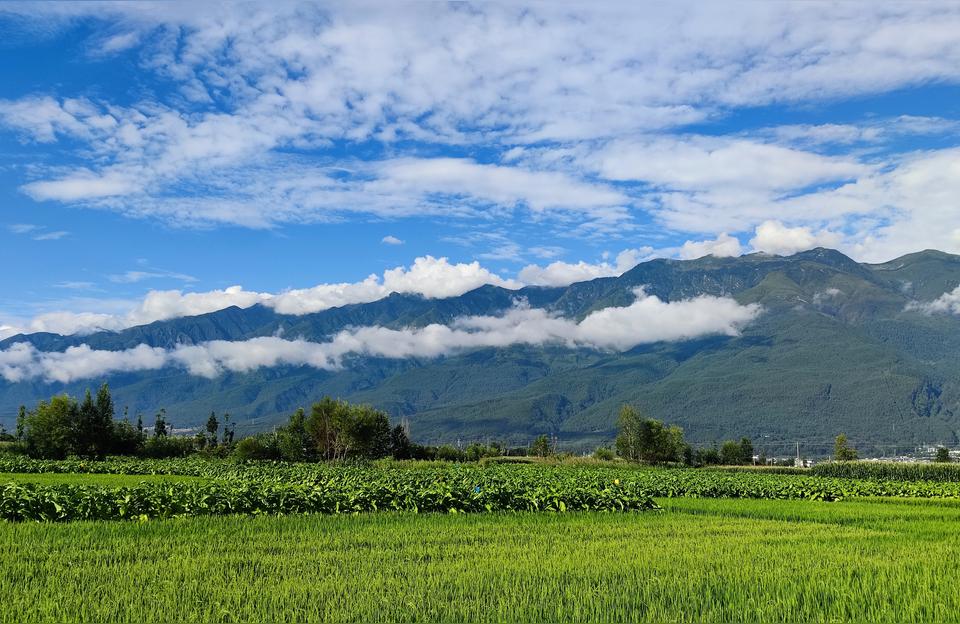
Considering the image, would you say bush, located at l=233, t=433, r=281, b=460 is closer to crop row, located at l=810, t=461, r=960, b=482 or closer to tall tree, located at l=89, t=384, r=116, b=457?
tall tree, located at l=89, t=384, r=116, b=457

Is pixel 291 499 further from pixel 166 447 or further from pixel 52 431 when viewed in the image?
pixel 166 447

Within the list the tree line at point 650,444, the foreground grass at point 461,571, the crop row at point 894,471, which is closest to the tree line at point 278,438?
the tree line at point 650,444

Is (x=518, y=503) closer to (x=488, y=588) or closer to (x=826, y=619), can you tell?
(x=488, y=588)

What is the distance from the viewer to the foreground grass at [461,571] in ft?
36.1

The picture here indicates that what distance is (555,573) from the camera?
1370 cm

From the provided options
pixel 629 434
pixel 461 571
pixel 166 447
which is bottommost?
pixel 166 447

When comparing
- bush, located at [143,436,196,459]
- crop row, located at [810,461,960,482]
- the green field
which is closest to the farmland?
the green field

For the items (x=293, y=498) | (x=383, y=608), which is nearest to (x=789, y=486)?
(x=293, y=498)

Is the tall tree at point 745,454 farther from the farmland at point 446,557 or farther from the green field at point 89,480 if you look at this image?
the farmland at point 446,557

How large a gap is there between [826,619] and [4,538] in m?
16.3

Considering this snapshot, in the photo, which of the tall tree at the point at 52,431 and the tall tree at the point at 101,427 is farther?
the tall tree at the point at 101,427

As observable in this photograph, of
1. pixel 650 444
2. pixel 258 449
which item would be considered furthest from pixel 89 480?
pixel 650 444

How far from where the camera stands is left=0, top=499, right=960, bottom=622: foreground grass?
11000mm

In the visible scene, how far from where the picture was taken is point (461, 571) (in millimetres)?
13773
